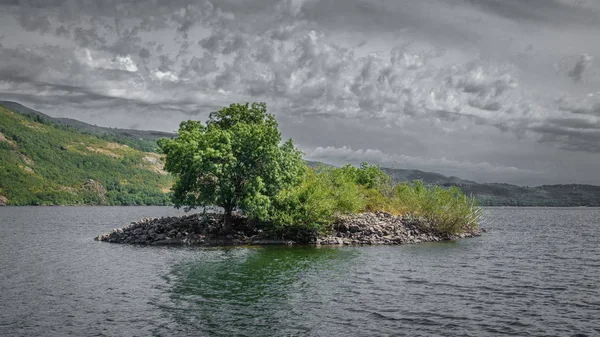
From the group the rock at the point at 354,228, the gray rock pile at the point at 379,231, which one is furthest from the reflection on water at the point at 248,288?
the rock at the point at 354,228

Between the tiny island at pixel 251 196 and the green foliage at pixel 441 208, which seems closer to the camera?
the tiny island at pixel 251 196

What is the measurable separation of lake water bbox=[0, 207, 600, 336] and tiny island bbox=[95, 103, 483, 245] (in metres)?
8.25

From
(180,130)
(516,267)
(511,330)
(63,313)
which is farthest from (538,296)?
(180,130)

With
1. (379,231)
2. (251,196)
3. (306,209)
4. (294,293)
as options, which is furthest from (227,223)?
(294,293)

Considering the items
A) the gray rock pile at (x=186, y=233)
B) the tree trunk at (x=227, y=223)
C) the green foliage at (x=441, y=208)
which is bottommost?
the gray rock pile at (x=186, y=233)

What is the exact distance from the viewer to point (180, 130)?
75.7 m

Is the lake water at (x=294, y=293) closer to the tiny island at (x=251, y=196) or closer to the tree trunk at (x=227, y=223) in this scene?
the tiny island at (x=251, y=196)

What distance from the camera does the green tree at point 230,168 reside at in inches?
2625

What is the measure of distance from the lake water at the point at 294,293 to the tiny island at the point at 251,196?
27.1 ft

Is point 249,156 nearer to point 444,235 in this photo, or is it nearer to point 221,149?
point 221,149

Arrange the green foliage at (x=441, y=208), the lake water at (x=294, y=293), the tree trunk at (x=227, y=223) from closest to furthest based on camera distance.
→ 1. the lake water at (x=294, y=293)
2. the tree trunk at (x=227, y=223)
3. the green foliage at (x=441, y=208)

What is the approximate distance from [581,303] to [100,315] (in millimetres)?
33043

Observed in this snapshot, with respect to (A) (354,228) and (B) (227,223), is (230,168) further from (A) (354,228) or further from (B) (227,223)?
(A) (354,228)

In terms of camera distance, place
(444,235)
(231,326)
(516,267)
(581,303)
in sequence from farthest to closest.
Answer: (444,235)
(516,267)
(581,303)
(231,326)
